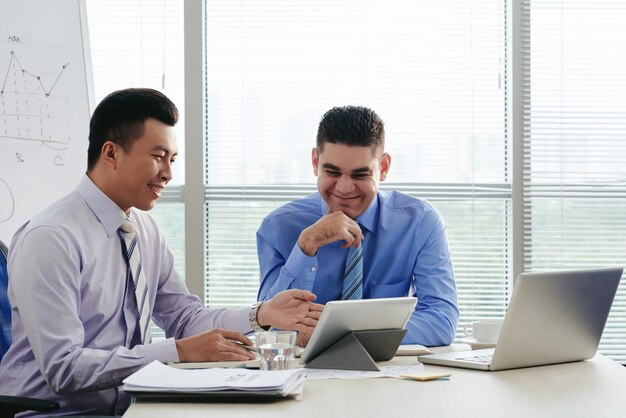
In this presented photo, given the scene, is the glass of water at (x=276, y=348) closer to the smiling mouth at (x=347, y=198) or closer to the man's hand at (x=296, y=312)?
the man's hand at (x=296, y=312)

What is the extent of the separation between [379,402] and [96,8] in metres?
2.88

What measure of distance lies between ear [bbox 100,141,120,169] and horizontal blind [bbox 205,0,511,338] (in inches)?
62.9

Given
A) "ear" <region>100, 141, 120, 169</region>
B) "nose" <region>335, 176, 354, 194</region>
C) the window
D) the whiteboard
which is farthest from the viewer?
the window

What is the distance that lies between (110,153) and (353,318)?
844 mm

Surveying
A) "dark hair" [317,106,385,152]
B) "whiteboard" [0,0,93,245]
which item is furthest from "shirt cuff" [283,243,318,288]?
"whiteboard" [0,0,93,245]

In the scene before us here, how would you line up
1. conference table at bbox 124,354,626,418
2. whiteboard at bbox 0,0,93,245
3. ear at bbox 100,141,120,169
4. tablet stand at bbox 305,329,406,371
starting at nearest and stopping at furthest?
conference table at bbox 124,354,626,418
tablet stand at bbox 305,329,406,371
ear at bbox 100,141,120,169
whiteboard at bbox 0,0,93,245

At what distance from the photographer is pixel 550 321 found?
1689 millimetres

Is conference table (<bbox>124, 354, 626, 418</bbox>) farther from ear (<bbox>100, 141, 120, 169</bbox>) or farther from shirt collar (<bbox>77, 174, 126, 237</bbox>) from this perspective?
ear (<bbox>100, 141, 120, 169</bbox>)

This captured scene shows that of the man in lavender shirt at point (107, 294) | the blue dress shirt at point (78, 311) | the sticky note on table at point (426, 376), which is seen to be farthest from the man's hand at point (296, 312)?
the sticky note on table at point (426, 376)

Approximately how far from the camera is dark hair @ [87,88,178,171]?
82.4 inches

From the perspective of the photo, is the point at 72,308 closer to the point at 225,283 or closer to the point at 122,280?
the point at 122,280

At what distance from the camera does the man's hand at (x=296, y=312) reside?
197 centimetres

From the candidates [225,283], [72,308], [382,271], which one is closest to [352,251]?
[382,271]

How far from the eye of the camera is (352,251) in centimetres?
244
